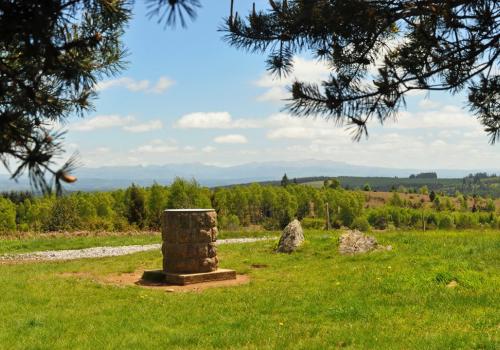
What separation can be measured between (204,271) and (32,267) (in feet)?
18.6

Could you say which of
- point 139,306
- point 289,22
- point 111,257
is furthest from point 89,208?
point 289,22

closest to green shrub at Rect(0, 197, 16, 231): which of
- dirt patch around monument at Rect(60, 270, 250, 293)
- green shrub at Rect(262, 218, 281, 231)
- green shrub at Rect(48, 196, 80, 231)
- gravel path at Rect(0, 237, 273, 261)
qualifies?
green shrub at Rect(48, 196, 80, 231)

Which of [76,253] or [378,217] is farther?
[378,217]

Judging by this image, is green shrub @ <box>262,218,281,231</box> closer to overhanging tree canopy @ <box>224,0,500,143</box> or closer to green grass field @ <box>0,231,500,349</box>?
green grass field @ <box>0,231,500,349</box>

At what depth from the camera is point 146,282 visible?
45.4ft

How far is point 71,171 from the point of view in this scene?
10.5ft

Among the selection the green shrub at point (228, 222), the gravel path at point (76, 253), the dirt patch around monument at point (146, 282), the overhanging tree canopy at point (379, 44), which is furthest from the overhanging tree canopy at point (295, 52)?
the green shrub at point (228, 222)

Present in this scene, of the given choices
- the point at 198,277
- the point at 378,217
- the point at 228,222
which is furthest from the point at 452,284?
the point at 378,217

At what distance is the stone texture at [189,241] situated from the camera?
14.0m

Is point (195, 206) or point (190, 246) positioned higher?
point (195, 206)

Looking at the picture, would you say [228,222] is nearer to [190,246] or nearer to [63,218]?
[63,218]

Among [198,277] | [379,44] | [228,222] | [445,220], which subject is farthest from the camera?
[445,220]

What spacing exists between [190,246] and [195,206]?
2417cm

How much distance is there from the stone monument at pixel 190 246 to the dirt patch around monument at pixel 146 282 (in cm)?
33
